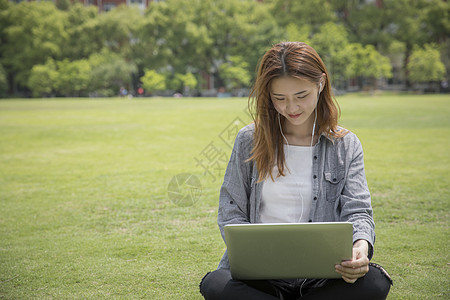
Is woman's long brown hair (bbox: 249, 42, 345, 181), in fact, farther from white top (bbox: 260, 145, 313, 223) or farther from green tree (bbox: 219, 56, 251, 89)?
green tree (bbox: 219, 56, 251, 89)

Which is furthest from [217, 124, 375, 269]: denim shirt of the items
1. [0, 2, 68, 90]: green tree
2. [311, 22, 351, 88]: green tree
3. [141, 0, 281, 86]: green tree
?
[0, 2, 68, 90]: green tree

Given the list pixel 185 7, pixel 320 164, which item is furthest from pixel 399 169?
pixel 185 7

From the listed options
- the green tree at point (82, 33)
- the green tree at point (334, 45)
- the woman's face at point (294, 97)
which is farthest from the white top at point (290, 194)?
the green tree at point (82, 33)

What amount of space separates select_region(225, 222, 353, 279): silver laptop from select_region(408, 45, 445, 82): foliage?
43.8m

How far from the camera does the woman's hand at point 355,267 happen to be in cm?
190

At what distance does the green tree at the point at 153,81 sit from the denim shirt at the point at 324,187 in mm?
46554

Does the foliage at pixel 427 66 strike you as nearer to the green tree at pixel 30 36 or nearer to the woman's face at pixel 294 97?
the green tree at pixel 30 36

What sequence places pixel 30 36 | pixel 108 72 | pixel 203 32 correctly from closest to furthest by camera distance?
pixel 108 72, pixel 203 32, pixel 30 36

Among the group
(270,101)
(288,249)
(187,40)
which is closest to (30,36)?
(187,40)

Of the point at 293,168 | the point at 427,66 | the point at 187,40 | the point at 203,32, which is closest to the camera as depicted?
the point at 293,168

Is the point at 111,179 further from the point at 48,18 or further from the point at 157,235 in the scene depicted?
the point at 48,18

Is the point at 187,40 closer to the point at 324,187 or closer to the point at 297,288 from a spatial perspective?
the point at 324,187

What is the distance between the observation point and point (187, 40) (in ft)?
163

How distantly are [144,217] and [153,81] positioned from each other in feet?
144
